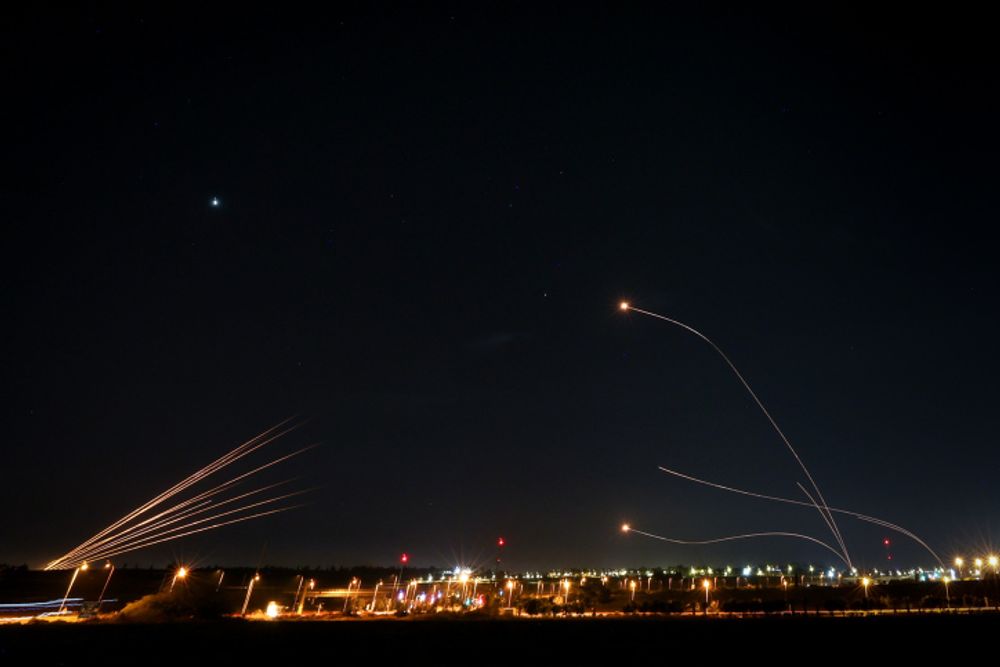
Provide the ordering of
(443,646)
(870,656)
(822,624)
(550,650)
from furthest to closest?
(822,624) → (443,646) → (550,650) → (870,656)

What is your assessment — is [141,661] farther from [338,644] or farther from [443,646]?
[443,646]

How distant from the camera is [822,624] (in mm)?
28703

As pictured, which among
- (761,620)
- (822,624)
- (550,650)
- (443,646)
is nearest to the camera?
(550,650)

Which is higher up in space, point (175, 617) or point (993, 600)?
point (993, 600)

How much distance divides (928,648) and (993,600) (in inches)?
1384

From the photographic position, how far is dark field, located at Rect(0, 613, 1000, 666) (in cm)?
2000

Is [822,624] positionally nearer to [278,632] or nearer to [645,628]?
[645,628]

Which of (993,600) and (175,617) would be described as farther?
(993,600)

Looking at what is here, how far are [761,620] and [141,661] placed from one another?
2921 centimetres

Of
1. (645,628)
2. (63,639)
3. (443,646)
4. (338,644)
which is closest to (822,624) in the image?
(645,628)

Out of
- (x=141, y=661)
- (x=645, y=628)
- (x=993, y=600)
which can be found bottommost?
(x=141, y=661)

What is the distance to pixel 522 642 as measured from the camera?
80.6 ft

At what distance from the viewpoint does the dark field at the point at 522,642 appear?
2000cm

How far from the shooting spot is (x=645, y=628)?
2944 cm
